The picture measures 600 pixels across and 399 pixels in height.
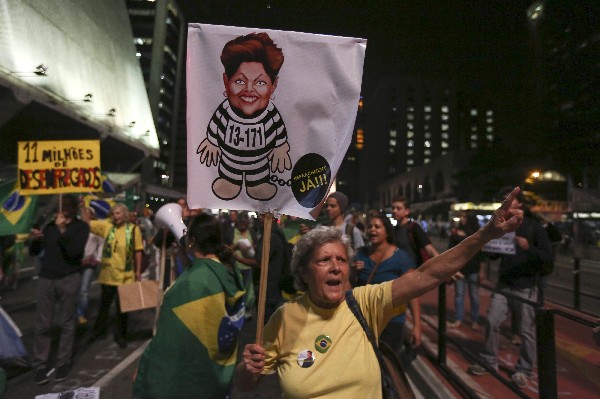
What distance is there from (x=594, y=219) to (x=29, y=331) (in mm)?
22557

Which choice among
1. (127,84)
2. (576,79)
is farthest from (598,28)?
(127,84)

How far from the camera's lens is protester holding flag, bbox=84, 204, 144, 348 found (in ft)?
22.2

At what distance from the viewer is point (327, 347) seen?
2.16m

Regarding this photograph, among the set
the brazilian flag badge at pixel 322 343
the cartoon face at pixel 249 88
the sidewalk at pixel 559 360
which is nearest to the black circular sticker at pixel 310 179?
the cartoon face at pixel 249 88

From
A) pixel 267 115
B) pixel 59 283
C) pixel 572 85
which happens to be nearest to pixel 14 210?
pixel 59 283

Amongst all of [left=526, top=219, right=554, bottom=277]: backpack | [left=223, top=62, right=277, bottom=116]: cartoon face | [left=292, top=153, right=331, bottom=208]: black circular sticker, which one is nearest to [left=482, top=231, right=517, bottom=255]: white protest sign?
[left=526, top=219, right=554, bottom=277]: backpack

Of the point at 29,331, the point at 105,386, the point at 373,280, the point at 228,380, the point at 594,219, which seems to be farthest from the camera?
the point at 594,219

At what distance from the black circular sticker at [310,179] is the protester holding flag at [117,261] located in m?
5.14

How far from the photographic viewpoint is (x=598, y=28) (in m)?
50.5

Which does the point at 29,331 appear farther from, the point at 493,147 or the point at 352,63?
the point at 493,147

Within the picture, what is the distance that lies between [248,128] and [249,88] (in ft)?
0.72

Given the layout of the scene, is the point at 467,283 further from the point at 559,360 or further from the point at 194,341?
the point at 194,341

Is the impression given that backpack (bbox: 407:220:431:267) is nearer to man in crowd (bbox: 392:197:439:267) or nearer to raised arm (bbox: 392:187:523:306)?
man in crowd (bbox: 392:197:439:267)

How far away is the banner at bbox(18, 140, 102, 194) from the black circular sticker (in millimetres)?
4426
